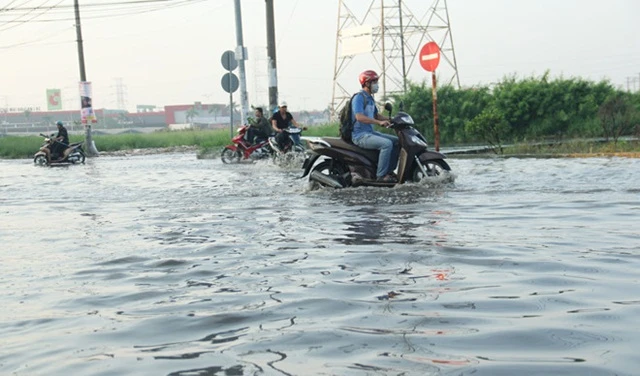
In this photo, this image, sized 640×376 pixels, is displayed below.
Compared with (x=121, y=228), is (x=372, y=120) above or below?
above

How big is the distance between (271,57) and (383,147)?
1393 centimetres

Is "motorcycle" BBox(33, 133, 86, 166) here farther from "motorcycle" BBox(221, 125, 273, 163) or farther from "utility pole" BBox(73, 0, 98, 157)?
"utility pole" BBox(73, 0, 98, 157)

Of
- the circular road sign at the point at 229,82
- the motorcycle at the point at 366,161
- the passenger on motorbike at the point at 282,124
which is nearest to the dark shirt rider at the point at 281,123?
the passenger on motorbike at the point at 282,124

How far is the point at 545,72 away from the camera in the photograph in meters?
25.7

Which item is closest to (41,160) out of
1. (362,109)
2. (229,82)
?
(229,82)

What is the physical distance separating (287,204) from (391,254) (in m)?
4.71

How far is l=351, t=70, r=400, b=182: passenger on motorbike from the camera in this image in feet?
38.3

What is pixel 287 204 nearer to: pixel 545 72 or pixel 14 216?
pixel 14 216

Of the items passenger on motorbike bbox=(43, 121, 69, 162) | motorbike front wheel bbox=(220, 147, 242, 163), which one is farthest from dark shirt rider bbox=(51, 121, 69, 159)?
motorbike front wheel bbox=(220, 147, 242, 163)

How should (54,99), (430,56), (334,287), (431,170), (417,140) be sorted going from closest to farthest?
(334,287) → (417,140) → (431,170) → (430,56) → (54,99)

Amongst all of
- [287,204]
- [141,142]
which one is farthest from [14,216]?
[141,142]

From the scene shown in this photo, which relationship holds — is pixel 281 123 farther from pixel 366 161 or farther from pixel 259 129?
pixel 366 161

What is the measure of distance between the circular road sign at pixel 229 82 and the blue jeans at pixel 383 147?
569 inches

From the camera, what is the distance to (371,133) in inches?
469
